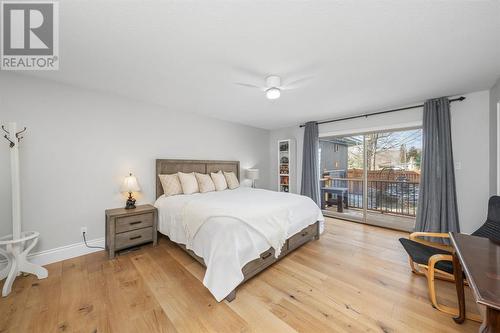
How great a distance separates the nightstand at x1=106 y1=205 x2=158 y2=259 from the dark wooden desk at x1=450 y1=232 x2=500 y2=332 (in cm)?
325

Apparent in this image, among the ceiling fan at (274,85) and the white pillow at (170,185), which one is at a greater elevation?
the ceiling fan at (274,85)

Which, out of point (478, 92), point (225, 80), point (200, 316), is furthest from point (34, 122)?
point (478, 92)

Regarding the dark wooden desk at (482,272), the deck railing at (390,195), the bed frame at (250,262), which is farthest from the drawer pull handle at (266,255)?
the deck railing at (390,195)

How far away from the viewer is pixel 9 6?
1.33m

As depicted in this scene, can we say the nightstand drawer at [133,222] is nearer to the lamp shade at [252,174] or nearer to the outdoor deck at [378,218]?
the lamp shade at [252,174]

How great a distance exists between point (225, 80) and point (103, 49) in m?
1.25

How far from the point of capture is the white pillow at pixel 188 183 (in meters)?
3.29

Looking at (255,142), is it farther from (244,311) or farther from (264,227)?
(244,311)

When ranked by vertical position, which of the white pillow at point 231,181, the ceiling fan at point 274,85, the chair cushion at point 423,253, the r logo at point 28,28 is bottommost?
the chair cushion at point 423,253

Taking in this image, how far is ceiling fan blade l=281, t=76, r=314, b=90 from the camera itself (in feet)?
7.67

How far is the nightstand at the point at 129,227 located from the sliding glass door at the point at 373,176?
3935 millimetres

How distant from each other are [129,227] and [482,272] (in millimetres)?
3422

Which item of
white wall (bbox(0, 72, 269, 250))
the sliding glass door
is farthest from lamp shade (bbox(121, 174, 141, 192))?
the sliding glass door

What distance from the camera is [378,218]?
4074mm
